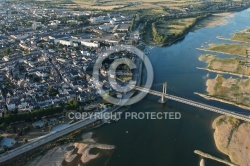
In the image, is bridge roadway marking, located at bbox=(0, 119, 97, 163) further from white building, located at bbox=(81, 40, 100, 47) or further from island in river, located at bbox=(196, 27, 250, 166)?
white building, located at bbox=(81, 40, 100, 47)

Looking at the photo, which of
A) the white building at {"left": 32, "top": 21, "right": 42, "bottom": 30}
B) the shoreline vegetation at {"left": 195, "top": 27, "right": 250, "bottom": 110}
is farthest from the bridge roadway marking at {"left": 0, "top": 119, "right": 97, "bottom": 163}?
the white building at {"left": 32, "top": 21, "right": 42, "bottom": 30}

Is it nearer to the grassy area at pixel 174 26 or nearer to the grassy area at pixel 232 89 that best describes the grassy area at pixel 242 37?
the grassy area at pixel 174 26

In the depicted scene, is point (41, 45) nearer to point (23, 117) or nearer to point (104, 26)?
point (104, 26)

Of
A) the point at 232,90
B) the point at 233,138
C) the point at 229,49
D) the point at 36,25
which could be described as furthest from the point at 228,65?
the point at 36,25

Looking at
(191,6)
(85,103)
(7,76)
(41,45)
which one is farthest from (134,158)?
(191,6)

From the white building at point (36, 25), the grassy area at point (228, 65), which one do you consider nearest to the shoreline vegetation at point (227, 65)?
the grassy area at point (228, 65)

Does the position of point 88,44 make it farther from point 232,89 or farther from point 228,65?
point 232,89
